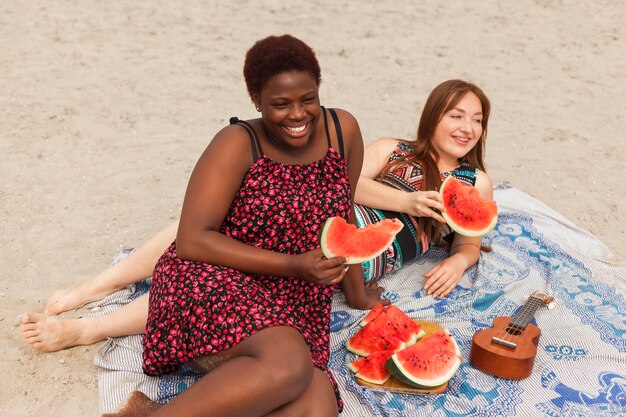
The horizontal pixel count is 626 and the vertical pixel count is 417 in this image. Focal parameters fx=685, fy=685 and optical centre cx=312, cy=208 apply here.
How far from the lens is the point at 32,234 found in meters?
5.20

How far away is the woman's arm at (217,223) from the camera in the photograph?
10.2 feet

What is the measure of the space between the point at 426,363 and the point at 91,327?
1.91 meters

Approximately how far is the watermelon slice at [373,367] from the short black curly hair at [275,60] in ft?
5.06

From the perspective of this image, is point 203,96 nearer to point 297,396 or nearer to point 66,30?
point 66,30

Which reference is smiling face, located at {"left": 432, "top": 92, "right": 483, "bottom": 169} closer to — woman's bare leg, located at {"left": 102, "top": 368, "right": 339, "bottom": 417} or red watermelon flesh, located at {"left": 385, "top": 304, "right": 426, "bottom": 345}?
red watermelon flesh, located at {"left": 385, "top": 304, "right": 426, "bottom": 345}

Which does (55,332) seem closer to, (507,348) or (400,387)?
(400,387)

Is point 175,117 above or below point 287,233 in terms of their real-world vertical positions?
below

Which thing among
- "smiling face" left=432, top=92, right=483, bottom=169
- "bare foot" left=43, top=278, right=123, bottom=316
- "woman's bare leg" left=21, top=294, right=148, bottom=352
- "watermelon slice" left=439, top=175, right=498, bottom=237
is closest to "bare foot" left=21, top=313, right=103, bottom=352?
"woman's bare leg" left=21, top=294, right=148, bottom=352

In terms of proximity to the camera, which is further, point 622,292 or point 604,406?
point 622,292

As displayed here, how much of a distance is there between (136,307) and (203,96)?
4327 millimetres

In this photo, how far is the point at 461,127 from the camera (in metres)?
4.48

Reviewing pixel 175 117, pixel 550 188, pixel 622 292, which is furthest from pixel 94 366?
pixel 550 188

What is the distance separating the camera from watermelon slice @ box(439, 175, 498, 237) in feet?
14.0

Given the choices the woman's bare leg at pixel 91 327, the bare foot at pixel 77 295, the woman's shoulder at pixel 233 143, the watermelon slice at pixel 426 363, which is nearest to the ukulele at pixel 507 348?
the watermelon slice at pixel 426 363
